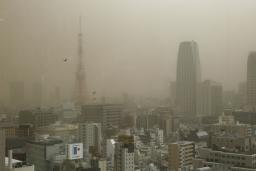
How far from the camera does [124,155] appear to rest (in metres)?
2.73

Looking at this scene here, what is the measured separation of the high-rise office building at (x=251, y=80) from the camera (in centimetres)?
298

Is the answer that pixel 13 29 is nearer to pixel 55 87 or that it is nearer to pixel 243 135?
pixel 55 87

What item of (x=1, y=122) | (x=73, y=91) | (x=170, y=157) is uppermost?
(x=73, y=91)

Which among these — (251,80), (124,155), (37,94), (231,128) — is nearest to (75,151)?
(124,155)

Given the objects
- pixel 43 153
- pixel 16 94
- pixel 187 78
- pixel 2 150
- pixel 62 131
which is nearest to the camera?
pixel 2 150

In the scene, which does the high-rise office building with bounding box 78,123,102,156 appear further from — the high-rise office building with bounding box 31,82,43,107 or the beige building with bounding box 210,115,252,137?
the beige building with bounding box 210,115,252,137

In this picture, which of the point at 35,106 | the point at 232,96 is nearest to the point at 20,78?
the point at 35,106

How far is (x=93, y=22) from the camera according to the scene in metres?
2.96

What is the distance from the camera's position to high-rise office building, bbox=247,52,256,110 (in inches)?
117

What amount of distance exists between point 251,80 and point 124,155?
1.21 meters

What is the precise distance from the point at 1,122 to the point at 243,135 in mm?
1812

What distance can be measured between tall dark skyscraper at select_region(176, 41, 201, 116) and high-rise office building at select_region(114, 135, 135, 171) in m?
0.53

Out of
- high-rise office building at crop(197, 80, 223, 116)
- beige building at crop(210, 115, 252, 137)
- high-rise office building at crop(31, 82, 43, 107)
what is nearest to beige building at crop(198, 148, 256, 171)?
beige building at crop(210, 115, 252, 137)

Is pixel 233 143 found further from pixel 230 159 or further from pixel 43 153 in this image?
pixel 43 153
